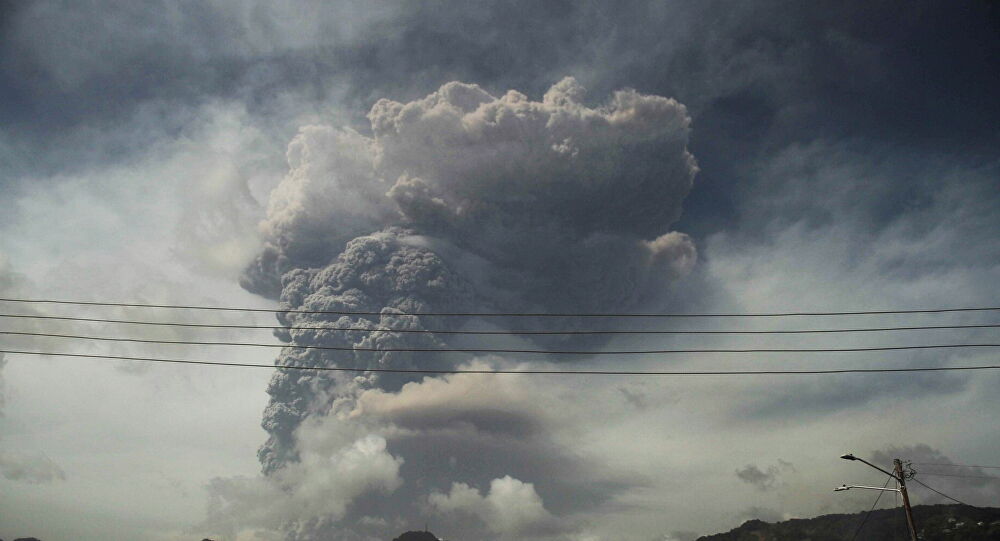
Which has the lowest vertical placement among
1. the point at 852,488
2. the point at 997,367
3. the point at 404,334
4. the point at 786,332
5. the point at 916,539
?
the point at 916,539

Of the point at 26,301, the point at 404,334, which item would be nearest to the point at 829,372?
the point at 26,301

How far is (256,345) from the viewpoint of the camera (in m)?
30.1

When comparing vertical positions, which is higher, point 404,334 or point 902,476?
point 404,334

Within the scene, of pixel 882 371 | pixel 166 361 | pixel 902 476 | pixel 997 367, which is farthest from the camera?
pixel 902 476

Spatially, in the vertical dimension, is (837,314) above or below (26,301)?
below

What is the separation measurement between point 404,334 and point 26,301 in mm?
147274

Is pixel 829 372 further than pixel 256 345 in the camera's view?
No

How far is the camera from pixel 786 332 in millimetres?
26688

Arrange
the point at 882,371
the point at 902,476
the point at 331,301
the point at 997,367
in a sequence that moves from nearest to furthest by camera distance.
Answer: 1. the point at 997,367
2. the point at 882,371
3. the point at 902,476
4. the point at 331,301

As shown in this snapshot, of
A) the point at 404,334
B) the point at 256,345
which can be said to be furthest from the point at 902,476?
the point at 404,334

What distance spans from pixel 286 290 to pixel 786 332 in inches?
6779

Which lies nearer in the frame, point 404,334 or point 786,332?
point 786,332

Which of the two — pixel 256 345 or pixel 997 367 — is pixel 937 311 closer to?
pixel 997 367

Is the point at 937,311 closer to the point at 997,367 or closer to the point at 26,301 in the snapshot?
the point at 997,367
